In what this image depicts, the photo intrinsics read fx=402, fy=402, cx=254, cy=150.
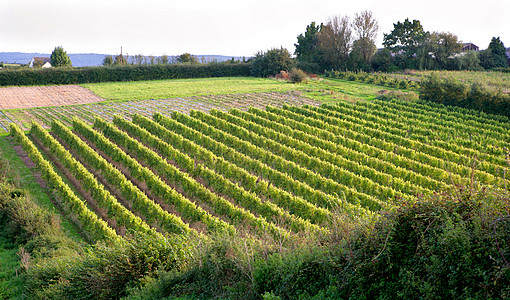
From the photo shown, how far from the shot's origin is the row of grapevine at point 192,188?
13.3 metres

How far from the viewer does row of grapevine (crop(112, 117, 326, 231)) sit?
13.4 meters

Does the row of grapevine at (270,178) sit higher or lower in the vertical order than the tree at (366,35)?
lower

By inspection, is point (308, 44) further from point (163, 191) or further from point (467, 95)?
point (163, 191)

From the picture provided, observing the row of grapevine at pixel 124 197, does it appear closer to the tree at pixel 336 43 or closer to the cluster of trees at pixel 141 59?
the cluster of trees at pixel 141 59

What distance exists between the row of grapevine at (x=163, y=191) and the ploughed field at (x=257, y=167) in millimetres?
52

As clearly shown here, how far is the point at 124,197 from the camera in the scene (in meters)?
16.6

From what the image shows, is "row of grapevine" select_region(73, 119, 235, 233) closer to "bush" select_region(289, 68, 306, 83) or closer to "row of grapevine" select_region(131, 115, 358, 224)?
"row of grapevine" select_region(131, 115, 358, 224)

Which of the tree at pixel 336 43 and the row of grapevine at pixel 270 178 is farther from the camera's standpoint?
the tree at pixel 336 43

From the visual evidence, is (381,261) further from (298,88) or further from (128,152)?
(298,88)

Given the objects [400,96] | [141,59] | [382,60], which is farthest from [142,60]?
[400,96]

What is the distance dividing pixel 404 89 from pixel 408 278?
44.6 metres

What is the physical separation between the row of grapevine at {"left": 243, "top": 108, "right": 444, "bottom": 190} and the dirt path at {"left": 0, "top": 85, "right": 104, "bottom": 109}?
714 inches

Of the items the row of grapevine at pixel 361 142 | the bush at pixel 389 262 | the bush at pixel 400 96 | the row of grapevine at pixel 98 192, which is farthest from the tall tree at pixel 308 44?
the bush at pixel 389 262

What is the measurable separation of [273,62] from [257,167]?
4373cm
